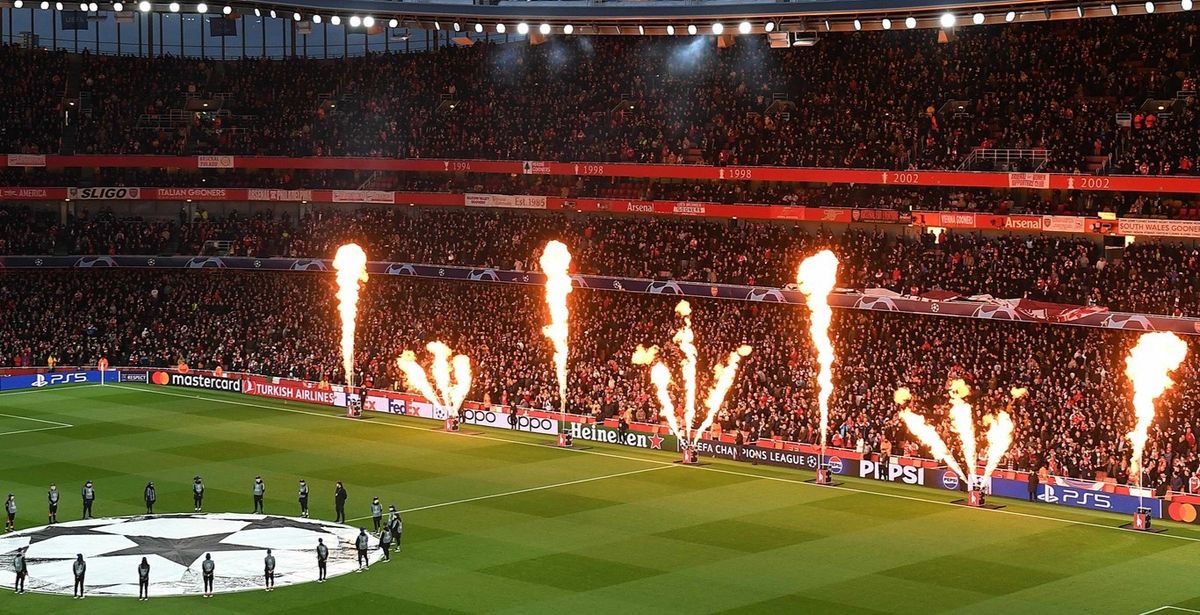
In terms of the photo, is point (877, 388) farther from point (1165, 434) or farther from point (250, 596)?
point (250, 596)

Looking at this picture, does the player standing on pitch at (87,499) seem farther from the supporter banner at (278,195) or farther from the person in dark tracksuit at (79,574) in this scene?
the supporter banner at (278,195)

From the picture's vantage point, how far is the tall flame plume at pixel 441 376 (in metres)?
58.7

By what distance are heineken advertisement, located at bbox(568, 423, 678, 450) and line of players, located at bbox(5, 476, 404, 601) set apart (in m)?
13.9

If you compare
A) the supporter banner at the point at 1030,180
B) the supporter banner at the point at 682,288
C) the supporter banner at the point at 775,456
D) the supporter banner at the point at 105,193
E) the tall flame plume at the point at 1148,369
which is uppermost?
the supporter banner at the point at 105,193

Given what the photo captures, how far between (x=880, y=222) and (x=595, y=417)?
13.9m

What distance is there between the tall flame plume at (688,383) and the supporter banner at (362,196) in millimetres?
19240

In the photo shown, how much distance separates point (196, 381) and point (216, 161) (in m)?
12.6

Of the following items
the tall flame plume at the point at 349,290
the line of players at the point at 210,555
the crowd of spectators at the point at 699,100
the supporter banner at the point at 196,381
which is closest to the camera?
the line of players at the point at 210,555

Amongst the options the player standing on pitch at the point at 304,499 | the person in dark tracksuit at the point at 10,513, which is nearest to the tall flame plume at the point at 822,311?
the player standing on pitch at the point at 304,499

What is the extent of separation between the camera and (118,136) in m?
76.7

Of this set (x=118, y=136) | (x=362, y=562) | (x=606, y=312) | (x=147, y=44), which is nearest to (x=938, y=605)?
(x=362, y=562)

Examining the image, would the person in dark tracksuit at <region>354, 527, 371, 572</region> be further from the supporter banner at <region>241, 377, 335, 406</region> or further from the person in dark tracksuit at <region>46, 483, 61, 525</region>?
the supporter banner at <region>241, 377, 335, 406</region>

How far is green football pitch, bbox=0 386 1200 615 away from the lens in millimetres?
33094

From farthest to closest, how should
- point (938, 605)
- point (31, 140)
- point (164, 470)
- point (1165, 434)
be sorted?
point (31, 140) < point (164, 470) < point (1165, 434) < point (938, 605)
